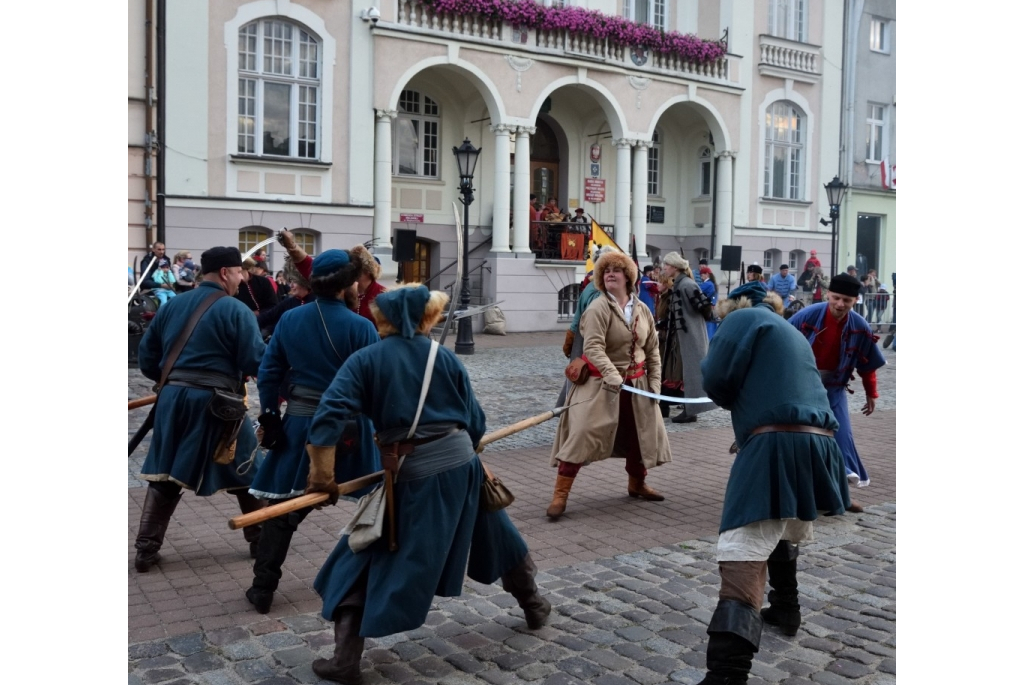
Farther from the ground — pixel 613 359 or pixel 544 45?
pixel 544 45

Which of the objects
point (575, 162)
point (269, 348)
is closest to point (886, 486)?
point (269, 348)

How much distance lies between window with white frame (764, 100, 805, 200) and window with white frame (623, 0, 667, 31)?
4.02 m

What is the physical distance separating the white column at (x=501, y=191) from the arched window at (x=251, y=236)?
540 cm

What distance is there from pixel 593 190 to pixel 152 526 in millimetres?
22711

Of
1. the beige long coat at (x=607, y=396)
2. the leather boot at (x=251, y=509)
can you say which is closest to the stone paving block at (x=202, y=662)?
the leather boot at (x=251, y=509)

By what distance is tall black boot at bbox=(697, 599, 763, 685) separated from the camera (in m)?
3.96

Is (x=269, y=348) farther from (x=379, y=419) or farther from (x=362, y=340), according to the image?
(x=379, y=419)

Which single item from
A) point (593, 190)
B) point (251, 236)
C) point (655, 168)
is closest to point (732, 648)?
point (251, 236)

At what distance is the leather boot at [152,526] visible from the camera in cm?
567

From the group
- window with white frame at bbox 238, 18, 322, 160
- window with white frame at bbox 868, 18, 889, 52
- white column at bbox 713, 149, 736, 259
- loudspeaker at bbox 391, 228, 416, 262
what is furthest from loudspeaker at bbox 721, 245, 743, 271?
window with white frame at bbox 868, 18, 889, 52

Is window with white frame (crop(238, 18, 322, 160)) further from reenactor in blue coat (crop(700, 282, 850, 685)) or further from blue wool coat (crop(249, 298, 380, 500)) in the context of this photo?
reenactor in blue coat (crop(700, 282, 850, 685))

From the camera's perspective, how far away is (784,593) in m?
4.79

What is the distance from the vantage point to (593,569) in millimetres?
5785

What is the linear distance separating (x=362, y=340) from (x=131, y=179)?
1610cm
